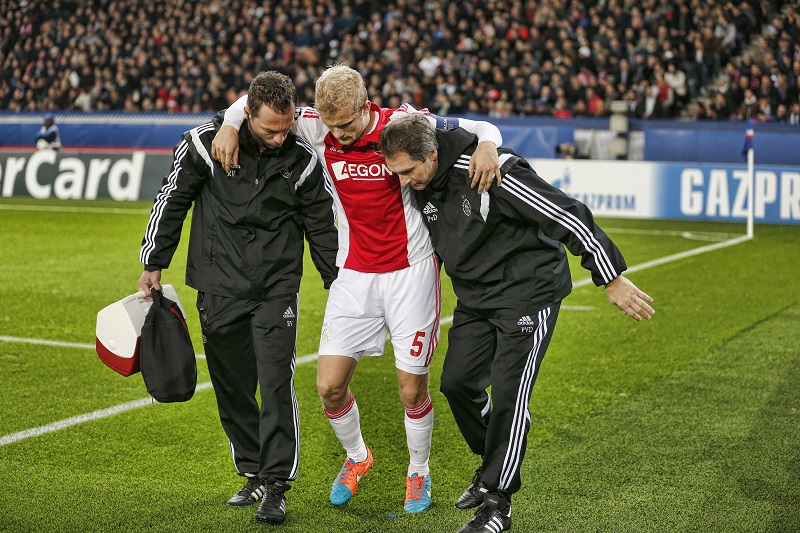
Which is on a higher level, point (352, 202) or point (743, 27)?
point (743, 27)

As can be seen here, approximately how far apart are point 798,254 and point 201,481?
10.4 metres

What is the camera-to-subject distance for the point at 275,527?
447cm

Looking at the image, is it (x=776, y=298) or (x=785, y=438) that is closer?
(x=785, y=438)

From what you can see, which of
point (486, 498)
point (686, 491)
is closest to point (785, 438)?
point (686, 491)

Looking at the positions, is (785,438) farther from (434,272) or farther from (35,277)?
(35,277)

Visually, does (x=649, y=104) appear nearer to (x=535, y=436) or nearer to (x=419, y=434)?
(x=535, y=436)

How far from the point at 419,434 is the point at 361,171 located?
1322mm

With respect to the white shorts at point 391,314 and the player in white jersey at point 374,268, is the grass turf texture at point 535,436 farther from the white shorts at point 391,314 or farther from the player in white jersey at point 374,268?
the white shorts at point 391,314

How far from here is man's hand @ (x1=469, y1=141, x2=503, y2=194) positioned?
426 centimetres

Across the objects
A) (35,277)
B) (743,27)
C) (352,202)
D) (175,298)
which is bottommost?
(35,277)

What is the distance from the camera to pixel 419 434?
4820 mm

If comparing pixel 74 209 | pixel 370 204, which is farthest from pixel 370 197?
pixel 74 209

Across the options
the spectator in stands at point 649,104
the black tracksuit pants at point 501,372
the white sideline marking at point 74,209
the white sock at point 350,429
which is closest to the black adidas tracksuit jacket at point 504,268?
the black tracksuit pants at point 501,372

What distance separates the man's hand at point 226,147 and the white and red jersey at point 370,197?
0.07m
